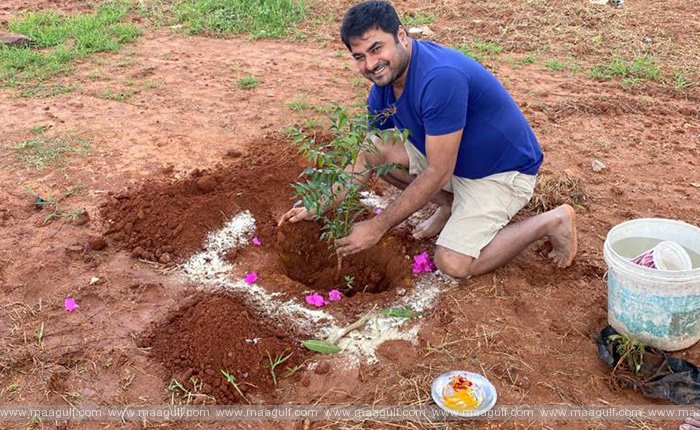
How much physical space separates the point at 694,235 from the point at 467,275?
36.5 inches

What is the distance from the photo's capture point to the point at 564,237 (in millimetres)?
2871

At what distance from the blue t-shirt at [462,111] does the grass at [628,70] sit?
2487mm

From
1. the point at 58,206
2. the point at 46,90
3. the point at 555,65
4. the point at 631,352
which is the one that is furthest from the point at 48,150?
the point at 555,65

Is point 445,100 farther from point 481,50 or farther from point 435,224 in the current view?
point 481,50

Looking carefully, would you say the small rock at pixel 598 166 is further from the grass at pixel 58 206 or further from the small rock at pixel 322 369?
the grass at pixel 58 206

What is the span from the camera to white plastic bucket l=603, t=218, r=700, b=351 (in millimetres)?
2240

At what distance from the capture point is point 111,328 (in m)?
2.62

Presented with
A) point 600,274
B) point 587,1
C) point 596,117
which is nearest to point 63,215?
point 600,274

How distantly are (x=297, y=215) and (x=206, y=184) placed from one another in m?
0.72

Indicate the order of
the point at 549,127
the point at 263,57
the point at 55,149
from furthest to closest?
the point at 263,57, the point at 549,127, the point at 55,149

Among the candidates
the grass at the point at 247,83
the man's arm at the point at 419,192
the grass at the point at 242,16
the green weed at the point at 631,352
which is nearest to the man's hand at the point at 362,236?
the man's arm at the point at 419,192

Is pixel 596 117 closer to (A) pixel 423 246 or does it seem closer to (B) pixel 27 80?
(A) pixel 423 246

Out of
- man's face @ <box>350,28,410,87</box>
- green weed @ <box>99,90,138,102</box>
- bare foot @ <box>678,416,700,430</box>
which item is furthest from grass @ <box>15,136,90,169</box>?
bare foot @ <box>678,416,700,430</box>

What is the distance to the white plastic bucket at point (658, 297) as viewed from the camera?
2.24 metres
